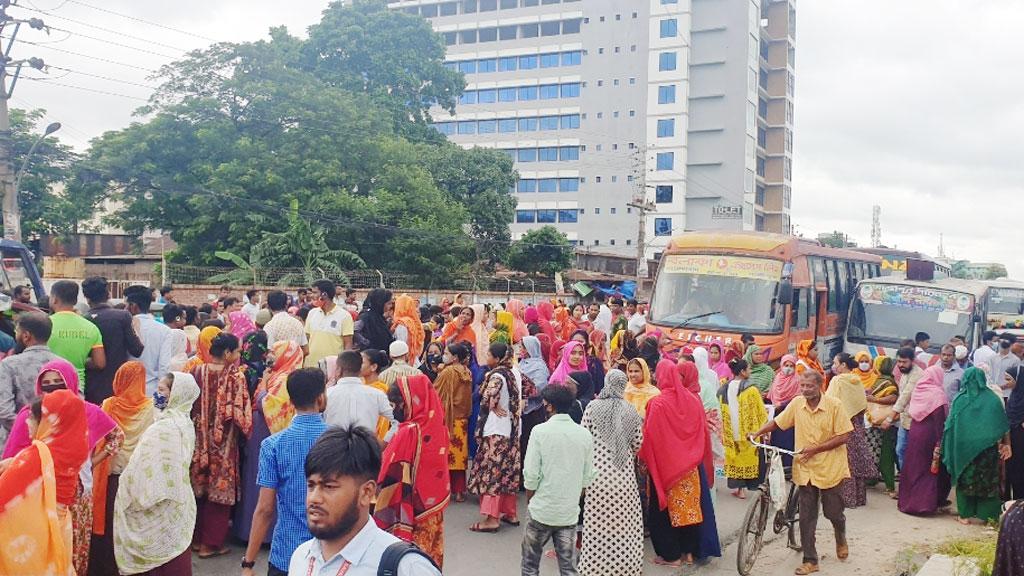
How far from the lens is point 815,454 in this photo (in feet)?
21.5

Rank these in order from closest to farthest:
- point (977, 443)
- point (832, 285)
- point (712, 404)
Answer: point (977, 443)
point (712, 404)
point (832, 285)

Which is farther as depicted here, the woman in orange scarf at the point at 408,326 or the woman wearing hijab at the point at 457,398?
the woman in orange scarf at the point at 408,326

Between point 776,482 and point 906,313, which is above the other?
point 906,313

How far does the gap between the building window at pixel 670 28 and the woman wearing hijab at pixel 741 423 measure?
167 ft

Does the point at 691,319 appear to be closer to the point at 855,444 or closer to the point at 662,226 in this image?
Answer: the point at 855,444

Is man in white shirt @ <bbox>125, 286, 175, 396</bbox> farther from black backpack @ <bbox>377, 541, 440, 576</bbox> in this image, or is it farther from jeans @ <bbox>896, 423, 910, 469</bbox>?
jeans @ <bbox>896, 423, 910, 469</bbox>

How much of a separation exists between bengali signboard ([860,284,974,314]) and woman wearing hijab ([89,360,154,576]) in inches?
529

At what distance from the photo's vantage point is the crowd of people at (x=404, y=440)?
3.99m

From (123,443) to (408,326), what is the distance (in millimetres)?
4023

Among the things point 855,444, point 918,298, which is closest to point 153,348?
point 855,444

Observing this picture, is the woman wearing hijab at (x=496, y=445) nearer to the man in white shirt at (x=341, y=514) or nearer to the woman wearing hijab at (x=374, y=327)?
the woman wearing hijab at (x=374, y=327)

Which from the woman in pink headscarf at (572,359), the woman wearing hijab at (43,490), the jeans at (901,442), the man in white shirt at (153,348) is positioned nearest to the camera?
the woman wearing hijab at (43,490)

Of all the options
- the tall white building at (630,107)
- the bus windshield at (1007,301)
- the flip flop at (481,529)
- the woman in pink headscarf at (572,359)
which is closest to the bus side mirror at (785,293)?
the woman in pink headscarf at (572,359)

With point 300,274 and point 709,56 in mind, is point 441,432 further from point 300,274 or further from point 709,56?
point 709,56
